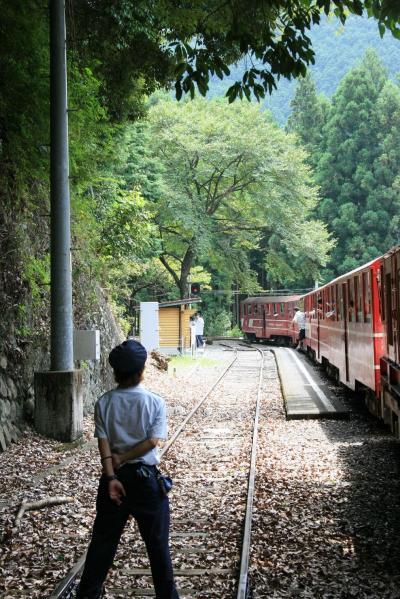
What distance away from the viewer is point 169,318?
111 ft

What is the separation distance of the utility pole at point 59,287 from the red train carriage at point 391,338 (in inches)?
174

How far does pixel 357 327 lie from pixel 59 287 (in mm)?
5649

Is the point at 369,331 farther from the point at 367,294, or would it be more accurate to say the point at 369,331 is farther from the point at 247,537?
the point at 247,537

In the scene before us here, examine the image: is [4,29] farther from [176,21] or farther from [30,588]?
[30,588]

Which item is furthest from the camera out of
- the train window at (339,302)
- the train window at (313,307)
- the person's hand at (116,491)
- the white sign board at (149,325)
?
the train window at (313,307)

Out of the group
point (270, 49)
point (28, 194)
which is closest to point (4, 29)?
point (28, 194)

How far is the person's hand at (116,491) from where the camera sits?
394 cm

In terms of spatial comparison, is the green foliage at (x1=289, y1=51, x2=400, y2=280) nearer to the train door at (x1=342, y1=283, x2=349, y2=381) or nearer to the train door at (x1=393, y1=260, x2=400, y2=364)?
the train door at (x1=342, y1=283, x2=349, y2=381)

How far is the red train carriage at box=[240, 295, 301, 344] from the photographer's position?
139 ft

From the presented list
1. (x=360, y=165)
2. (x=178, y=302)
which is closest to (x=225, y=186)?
(x=178, y=302)

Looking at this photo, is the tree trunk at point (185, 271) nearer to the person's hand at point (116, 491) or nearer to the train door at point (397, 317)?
the train door at point (397, 317)

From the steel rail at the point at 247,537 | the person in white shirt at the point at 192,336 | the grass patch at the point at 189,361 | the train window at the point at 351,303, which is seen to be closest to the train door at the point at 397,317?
the steel rail at the point at 247,537

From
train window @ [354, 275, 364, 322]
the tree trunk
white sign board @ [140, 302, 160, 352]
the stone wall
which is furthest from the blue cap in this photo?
the tree trunk

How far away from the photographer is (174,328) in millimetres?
33656
